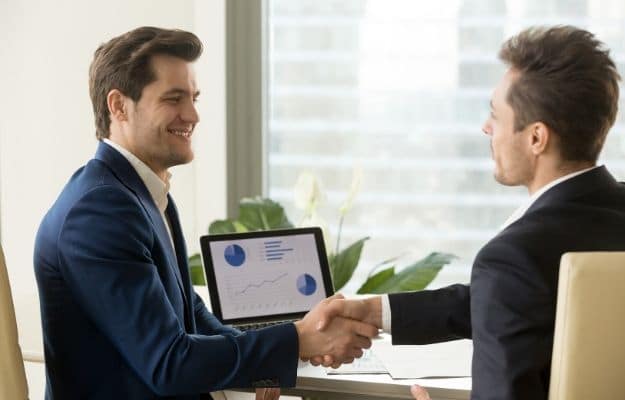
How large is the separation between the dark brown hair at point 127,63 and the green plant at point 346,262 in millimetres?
999

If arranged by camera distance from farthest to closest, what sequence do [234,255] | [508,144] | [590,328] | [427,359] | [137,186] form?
[234,255] < [427,359] < [137,186] < [508,144] < [590,328]

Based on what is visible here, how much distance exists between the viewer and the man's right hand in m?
2.03

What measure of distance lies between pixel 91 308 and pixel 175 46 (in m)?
0.61

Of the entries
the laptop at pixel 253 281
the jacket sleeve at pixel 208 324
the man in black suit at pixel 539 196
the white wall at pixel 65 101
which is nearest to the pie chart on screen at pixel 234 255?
the laptop at pixel 253 281

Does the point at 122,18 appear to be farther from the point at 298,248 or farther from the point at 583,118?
the point at 583,118

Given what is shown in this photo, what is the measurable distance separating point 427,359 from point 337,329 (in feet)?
0.79

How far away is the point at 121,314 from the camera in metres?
1.82

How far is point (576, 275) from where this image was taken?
59.9 inches

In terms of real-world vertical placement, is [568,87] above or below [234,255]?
above

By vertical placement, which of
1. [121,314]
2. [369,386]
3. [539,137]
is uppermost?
[539,137]

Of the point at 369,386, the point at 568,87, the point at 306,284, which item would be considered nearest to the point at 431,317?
the point at 369,386

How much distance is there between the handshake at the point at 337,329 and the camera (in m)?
2.03

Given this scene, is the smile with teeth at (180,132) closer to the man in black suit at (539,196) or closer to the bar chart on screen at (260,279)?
the bar chart on screen at (260,279)

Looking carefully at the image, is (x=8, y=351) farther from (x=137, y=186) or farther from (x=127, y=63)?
(x=127, y=63)
